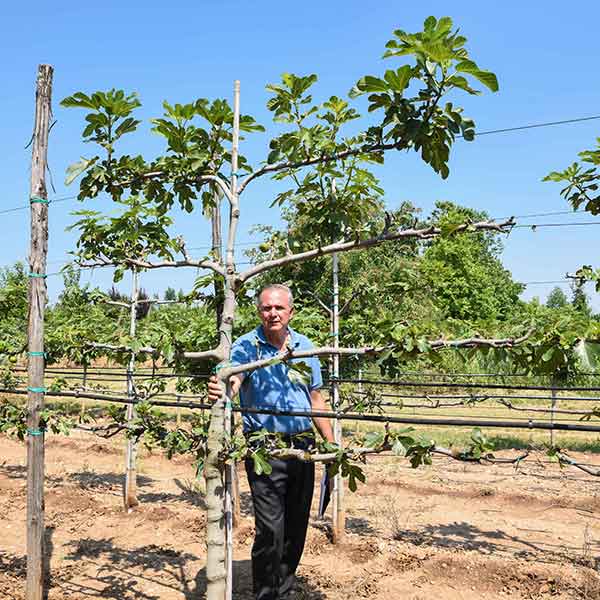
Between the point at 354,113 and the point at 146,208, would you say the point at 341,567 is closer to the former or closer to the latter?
the point at 146,208

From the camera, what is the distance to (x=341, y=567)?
16.0 ft

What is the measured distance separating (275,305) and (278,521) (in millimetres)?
1166

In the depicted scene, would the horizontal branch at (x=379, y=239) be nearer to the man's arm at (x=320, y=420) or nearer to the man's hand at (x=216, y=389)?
the man's hand at (x=216, y=389)

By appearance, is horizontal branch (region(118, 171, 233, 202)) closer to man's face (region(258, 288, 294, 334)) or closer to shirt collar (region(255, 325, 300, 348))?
man's face (region(258, 288, 294, 334))

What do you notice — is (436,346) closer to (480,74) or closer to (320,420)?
(480,74)

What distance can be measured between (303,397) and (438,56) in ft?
6.60

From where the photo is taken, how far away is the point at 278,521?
3379 mm

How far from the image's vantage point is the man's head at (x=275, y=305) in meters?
3.32

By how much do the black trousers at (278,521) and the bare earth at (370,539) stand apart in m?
0.92

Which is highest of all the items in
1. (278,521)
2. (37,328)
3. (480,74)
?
(480,74)

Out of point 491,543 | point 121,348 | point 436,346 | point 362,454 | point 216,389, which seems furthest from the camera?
point 491,543

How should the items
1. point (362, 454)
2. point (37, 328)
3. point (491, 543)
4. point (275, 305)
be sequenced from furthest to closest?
point (491, 543) < point (37, 328) < point (275, 305) < point (362, 454)

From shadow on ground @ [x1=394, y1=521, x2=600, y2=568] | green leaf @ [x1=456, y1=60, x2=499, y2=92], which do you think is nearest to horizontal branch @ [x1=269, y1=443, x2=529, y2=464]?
green leaf @ [x1=456, y1=60, x2=499, y2=92]

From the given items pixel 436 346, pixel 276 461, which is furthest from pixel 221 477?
pixel 436 346
